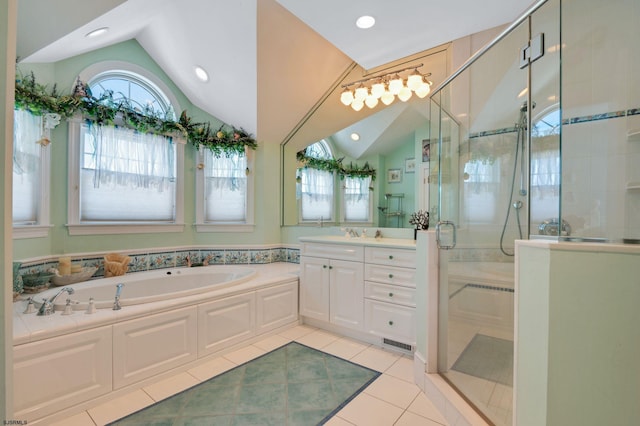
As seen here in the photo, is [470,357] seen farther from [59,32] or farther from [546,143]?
[59,32]

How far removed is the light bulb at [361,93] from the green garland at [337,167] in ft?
2.12

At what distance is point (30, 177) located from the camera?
91.8 inches

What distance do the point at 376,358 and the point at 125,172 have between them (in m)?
3.02

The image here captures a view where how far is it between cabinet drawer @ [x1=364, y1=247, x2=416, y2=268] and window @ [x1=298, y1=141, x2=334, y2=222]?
814 mm

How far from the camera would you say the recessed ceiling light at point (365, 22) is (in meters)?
2.05

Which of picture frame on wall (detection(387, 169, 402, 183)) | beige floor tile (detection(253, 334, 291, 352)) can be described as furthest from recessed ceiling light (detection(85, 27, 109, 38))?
beige floor tile (detection(253, 334, 291, 352))

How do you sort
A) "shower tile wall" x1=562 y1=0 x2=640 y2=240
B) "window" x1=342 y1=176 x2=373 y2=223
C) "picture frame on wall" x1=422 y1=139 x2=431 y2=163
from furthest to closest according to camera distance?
"window" x1=342 y1=176 x2=373 y2=223 → "picture frame on wall" x1=422 y1=139 x2=431 y2=163 → "shower tile wall" x1=562 y1=0 x2=640 y2=240

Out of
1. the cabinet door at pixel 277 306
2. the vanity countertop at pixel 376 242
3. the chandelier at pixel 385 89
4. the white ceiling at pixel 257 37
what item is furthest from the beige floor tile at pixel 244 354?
the chandelier at pixel 385 89

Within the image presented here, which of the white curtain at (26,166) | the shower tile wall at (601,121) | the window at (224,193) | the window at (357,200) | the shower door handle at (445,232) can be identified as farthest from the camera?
the window at (224,193)

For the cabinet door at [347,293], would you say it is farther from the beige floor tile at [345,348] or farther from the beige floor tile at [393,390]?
the beige floor tile at [393,390]

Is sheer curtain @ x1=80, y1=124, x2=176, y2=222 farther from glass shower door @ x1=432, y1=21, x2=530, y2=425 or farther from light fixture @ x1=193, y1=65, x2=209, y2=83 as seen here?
glass shower door @ x1=432, y1=21, x2=530, y2=425

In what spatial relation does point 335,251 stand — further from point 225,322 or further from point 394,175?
point 225,322

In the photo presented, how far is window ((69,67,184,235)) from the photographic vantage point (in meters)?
2.67

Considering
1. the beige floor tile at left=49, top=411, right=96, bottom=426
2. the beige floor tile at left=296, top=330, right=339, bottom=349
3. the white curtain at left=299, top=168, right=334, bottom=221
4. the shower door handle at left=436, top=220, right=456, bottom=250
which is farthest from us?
the white curtain at left=299, top=168, right=334, bottom=221
